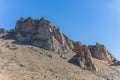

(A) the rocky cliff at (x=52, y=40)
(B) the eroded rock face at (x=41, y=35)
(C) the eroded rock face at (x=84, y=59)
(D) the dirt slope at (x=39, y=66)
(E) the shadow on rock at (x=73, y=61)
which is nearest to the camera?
(D) the dirt slope at (x=39, y=66)

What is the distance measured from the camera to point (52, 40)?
366ft

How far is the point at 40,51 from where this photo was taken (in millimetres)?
106562

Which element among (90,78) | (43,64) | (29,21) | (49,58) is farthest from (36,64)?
(29,21)

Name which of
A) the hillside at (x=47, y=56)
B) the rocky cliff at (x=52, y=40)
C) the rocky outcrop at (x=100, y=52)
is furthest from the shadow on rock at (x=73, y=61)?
the rocky outcrop at (x=100, y=52)

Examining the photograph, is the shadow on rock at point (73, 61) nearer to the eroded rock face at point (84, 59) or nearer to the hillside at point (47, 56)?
the hillside at point (47, 56)

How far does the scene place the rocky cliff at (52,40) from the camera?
10726 cm

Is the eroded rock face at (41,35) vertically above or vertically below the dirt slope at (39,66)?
above

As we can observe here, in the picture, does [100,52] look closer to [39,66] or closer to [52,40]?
[52,40]

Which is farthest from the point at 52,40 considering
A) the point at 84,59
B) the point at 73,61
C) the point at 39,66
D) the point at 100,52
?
the point at 100,52

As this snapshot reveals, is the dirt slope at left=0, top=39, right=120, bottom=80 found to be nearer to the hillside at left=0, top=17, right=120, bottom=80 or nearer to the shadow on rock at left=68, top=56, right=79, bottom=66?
the hillside at left=0, top=17, right=120, bottom=80

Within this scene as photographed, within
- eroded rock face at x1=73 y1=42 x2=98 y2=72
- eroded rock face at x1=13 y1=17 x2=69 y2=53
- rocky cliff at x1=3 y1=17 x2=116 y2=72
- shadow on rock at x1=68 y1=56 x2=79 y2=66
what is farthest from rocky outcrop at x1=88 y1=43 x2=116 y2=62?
shadow on rock at x1=68 y1=56 x2=79 y2=66

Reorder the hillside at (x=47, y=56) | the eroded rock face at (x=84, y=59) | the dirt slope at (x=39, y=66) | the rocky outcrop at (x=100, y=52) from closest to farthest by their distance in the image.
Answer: the dirt slope at (x=39, y=66) < the hillside at (x=47, y=56) < the eroded rock face at (x=84, y=59) < the rocky outcrop at (x=100, y=52)

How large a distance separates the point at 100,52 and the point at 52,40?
70.3 ft

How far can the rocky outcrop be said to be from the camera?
398 ft
